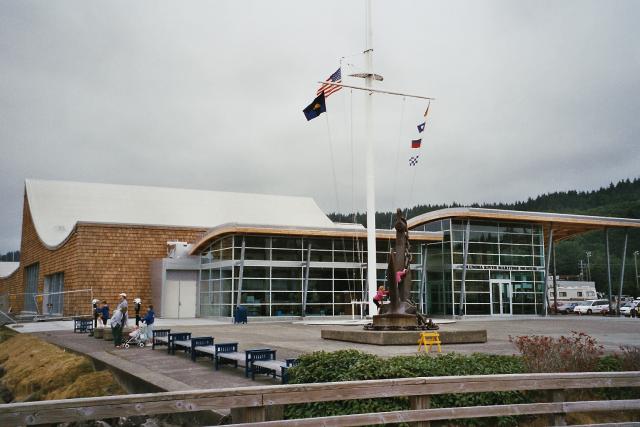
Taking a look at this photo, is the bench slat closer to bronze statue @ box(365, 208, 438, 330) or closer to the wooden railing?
bronze statue @ box(365, 208, 438, 330)

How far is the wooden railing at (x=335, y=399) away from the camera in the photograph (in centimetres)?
447

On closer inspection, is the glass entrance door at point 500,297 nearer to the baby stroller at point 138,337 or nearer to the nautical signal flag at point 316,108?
the nautical signal flag at point 316,108

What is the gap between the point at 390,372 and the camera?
757cm

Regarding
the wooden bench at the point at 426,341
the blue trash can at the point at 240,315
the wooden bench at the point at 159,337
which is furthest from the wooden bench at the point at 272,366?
the blue trash can at the point at 240,315

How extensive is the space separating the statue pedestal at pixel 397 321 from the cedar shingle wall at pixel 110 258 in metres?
23.1

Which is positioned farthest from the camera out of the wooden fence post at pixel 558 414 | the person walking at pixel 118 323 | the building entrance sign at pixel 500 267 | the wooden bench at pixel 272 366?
the building entrance sign at pixel 500 267

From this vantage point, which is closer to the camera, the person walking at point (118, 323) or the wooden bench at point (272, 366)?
the wooden bench at point (272, 366)

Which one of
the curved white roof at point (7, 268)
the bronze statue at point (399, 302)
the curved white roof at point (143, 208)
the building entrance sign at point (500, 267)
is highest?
the curved white roof at point (143, 208)

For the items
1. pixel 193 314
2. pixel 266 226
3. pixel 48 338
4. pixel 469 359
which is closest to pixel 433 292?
pixel 266 226

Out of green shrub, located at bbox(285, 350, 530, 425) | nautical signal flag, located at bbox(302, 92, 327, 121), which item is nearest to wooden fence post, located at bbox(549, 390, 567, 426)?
green shrub, located at bbox(285, 350, 530, 425)

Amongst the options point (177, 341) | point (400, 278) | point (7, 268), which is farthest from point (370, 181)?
point (7, 268)

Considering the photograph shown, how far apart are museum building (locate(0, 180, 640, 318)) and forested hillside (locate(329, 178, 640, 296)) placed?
55.1m

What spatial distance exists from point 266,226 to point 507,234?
1614 centimetres

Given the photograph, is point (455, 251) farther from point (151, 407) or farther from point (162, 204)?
point (151, 407)
